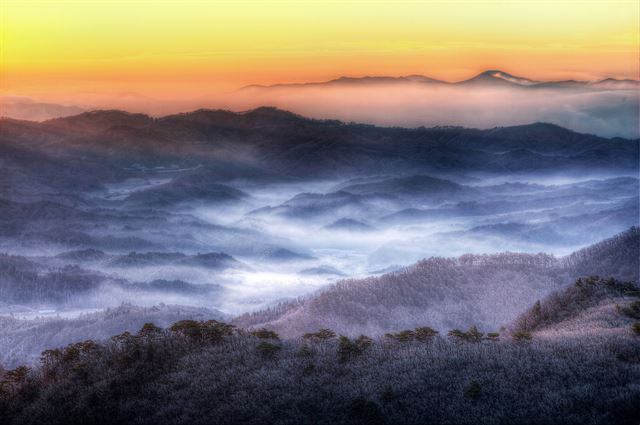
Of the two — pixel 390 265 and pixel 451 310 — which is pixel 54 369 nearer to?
pixel 451 310

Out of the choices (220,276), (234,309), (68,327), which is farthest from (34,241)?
(68,327)

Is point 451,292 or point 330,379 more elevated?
point 330,379

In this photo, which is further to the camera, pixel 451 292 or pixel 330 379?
pixel 451 292

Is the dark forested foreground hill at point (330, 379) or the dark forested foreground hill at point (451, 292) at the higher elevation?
the dark forested foreground hill at point (330, 379)

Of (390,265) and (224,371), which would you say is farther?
(390,265)

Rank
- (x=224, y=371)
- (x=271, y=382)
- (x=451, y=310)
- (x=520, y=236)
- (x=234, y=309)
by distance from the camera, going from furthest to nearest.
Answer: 1. (x=520, y=236)
2. (x=234, y=309)
3. (x=451, y=310)
4. (x=224, y=371)
5. (x=271, y=382)
